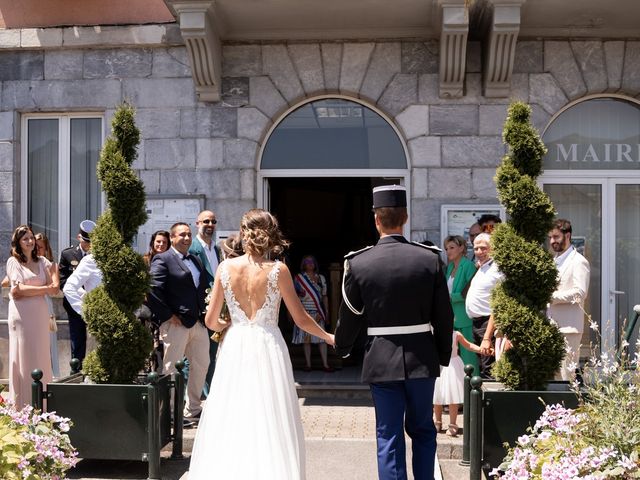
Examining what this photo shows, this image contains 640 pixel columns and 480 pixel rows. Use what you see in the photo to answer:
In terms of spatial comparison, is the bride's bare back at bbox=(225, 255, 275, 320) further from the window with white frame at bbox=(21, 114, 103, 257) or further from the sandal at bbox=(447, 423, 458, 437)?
the window with white frame at bbox=(21, 114, 103, 257)

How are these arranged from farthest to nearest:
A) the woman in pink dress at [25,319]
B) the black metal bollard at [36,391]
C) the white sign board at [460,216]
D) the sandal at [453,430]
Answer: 1. the white sign board at [460,216]
2. the woman in pink dress at [25,319]
3. the sandal at [453,430]
4. the black metal bollard at [36,391]

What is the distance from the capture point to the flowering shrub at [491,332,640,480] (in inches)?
151

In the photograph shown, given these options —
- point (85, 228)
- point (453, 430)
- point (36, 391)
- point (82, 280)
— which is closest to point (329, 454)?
point (453, 430)

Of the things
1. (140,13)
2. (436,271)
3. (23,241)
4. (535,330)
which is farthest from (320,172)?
(436,271)

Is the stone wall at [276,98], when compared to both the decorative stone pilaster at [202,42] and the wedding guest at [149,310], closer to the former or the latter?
the decorative stone pilaster at [202,42]

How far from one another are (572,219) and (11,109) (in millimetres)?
7298

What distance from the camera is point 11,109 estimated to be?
1012cm

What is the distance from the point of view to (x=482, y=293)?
24.3 feet

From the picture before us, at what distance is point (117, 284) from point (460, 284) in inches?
139

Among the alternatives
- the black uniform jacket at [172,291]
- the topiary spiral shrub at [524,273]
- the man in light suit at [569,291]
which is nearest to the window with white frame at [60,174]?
the black uniform jacket at [172,291]

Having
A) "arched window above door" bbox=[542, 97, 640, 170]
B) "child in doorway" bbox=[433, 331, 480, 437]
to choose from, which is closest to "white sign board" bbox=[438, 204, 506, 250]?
"arched window above door" bbox=[542, 97, 640, 170]

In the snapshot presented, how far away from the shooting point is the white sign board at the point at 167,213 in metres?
9.73

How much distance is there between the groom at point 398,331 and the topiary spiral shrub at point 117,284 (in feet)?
7.28

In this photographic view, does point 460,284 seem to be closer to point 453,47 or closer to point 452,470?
point 452,470
